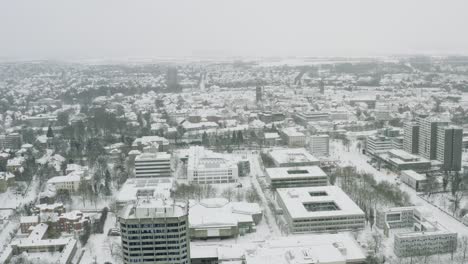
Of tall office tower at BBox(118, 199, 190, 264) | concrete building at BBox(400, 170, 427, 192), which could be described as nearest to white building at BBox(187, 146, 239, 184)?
concrete building at BBox(400, 170, 427, 192)

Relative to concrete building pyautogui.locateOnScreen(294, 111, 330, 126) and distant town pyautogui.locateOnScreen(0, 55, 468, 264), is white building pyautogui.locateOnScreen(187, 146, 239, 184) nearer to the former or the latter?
distant town pyautogui.locateOnScreen(0, 55, 468, 264)

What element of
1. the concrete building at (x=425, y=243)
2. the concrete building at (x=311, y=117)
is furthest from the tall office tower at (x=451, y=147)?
the concrete building at (x=311, y=117)

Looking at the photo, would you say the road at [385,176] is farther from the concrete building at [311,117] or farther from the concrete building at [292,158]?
the concrete building at [311,117]

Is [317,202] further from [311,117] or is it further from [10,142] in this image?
[10,142]

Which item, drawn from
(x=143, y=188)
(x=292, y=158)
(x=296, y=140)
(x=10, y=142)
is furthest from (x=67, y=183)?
(x=296, y=140)

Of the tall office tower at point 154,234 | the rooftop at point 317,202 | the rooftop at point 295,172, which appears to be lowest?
the rooftop at point 317,202

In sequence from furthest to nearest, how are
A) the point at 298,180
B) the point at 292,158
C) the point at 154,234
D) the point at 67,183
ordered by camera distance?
the point at 292,158
the point at 67,183
the point at 298,180
the point at 154,234
